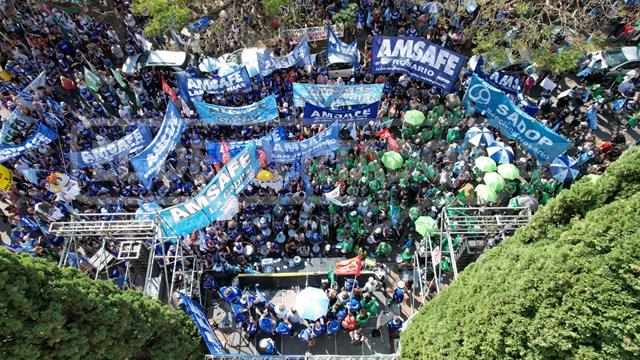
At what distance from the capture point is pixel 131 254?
14875 mm

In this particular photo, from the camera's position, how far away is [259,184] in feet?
58.7

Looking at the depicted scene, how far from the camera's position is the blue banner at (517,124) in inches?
603

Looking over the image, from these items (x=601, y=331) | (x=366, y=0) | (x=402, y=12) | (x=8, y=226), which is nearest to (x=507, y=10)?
(x=402, y=12)

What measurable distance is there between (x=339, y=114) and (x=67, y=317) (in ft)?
39.5

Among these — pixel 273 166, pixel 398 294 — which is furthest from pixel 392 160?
pixel 398 294

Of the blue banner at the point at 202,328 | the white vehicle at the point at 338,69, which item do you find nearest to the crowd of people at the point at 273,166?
the white vehicle at the point at 338,69

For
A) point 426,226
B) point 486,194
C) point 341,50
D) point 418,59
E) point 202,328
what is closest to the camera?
point 202,328

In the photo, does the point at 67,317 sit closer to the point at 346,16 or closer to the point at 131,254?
the point at 131,254

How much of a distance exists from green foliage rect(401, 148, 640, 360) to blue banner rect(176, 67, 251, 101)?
1341 centimetres

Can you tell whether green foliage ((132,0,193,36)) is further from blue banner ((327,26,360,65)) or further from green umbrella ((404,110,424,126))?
green umbrella ((404,110,424,126))

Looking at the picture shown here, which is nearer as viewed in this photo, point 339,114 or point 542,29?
point 339,114

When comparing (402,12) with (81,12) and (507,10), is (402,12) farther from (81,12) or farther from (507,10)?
(81,12)

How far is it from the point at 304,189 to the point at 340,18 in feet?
36.4

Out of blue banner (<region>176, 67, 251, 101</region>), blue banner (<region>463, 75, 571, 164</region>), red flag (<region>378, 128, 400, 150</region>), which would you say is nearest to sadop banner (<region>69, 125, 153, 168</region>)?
blue banner (<region>176, 67, 251, 101</region>)
